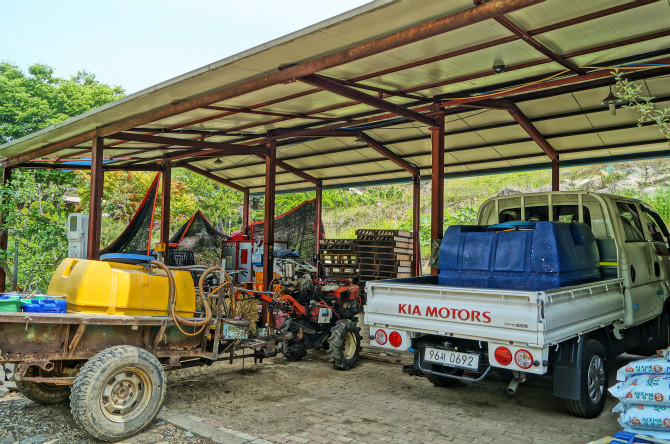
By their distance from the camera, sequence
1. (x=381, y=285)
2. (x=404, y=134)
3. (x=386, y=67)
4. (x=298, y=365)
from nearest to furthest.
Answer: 1. (x=381, y=285)
2. (x=386, y=67)
3. (x=298, y=365)
4. (x=404, y=134)

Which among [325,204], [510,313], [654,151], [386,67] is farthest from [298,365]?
[325,204]

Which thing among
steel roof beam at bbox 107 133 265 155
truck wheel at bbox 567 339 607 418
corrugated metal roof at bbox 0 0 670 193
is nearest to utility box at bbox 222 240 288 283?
corrugated metal roof at bbox 0 0 670 193

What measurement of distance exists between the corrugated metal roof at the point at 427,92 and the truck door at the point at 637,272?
1985 mm

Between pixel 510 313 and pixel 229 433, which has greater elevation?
pixel 510 313

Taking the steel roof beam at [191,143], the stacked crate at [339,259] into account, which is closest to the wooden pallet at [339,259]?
the stacked crate at [339,259]

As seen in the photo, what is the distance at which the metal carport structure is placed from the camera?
5.27 m

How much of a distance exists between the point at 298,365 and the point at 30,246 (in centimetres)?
811

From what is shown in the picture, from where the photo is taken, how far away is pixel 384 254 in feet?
43.3

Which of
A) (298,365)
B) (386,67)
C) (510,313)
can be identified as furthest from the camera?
(298,365)

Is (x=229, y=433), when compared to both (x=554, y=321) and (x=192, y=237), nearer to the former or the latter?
(x=554, y=321)

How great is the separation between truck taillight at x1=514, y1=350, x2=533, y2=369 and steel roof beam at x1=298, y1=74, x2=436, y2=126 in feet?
13.5

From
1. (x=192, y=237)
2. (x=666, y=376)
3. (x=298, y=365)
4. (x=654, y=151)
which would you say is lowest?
(x=298, y=365)

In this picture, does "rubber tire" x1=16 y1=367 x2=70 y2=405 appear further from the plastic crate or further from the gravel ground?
the plastic crate

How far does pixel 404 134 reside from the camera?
11.5 m
